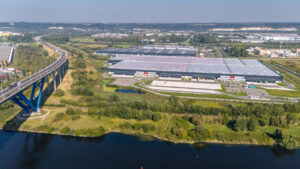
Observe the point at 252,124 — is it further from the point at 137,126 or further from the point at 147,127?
the point at 137,126

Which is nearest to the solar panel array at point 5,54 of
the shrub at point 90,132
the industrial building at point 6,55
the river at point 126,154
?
the industrial building at point 6,55

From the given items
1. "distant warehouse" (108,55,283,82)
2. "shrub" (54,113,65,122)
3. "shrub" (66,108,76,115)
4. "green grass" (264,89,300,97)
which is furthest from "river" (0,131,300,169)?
"distant warehouse" (108,55,283,82)

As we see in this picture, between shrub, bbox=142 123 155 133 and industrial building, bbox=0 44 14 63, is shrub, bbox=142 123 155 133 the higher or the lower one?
the lower one

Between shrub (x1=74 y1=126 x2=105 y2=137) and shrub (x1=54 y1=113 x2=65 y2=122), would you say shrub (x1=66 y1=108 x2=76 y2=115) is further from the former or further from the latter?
shrub (x1=74 y1=126 x2=105 y2=137)

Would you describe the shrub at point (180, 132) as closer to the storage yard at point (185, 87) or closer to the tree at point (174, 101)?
the tree at point (174, 101)

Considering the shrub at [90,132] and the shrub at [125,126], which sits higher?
the shrub at [125,126]

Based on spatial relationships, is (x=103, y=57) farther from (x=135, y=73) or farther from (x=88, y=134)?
(x=88, y=134)

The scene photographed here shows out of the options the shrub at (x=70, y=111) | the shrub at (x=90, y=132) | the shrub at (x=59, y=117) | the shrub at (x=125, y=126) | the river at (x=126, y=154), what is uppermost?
the shrub at (x=70, y=111)

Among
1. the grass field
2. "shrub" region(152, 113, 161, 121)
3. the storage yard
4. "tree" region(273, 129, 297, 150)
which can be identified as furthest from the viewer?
the storage yard

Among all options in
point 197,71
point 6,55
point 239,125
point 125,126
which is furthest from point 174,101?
point 6,55
